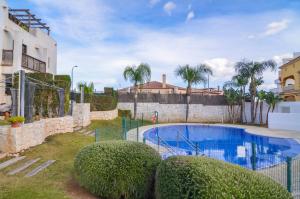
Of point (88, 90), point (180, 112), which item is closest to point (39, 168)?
point (88, 90)

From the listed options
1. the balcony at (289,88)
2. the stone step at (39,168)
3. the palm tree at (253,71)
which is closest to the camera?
the stone step at (39,168)

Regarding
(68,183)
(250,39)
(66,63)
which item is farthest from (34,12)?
(68,183)

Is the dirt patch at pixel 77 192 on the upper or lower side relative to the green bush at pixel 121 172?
lower

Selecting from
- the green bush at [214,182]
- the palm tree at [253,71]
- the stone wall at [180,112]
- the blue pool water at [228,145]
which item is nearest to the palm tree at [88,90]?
the blue pool water at [228,145]

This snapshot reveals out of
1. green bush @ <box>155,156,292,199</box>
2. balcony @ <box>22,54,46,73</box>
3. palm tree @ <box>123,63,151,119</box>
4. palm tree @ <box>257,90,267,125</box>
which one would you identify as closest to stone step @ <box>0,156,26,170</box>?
green bush @ <box>155,156,292,199</box>

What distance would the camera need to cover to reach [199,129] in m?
25.9

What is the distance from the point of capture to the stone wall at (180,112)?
3106 cm

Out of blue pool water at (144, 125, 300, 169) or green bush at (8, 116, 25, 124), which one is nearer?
green bush at (8, 116, 25, 124)

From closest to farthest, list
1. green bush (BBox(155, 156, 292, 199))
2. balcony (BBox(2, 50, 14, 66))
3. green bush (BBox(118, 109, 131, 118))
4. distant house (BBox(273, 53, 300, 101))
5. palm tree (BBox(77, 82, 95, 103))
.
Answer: green bush (BBox(155, 156, 292, 199)) < balcony (BBox(2, 50, 14, 66)) < palm tree (BBox(77, 82, 95, 103)) < green bush (BBox(118, 109, 131, 118)) < distant house (BBox(273, 53, 300, 101))

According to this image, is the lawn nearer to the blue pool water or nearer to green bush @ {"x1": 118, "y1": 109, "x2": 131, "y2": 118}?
the blue pool water

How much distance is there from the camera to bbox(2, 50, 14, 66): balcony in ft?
62.2

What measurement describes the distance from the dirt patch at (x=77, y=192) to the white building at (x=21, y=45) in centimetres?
1157

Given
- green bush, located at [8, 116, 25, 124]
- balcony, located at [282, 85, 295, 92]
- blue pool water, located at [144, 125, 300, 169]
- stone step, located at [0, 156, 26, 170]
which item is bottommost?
blue pool water, located at [144, 125, 300, 169]

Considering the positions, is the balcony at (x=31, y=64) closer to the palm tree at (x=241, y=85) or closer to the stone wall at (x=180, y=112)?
the stone wall at (x=180, y=112)
